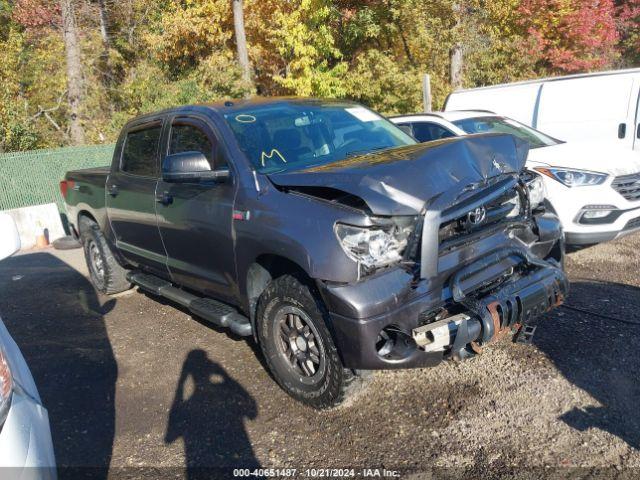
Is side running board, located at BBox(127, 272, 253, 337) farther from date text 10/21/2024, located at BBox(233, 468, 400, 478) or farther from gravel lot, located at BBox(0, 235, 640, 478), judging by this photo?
date text 10/21/2024, located at BBox(233, 468, 400, 478)

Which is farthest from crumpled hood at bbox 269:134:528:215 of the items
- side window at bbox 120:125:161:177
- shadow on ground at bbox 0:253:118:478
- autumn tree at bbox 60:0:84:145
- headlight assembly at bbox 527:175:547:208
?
autumn tree at bbox 60:0:84:145

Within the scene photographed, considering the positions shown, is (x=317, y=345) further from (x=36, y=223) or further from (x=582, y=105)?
(x=36, y=223)

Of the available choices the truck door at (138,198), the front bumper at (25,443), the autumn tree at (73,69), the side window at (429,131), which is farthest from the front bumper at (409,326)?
the autumn tree at (73,69)

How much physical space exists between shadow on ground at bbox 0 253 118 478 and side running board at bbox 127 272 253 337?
680 millimetres

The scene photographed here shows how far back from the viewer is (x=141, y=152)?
531 cm

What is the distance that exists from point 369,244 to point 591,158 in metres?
4.10

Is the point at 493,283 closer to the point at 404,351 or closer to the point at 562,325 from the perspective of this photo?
the point at 404,351

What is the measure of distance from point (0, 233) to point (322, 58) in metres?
19.1

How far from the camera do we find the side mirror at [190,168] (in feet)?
12.7

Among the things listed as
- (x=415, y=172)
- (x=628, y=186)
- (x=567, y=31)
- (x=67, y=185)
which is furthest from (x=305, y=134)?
(x=567, y=31)

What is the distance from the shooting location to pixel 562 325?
4.51 m

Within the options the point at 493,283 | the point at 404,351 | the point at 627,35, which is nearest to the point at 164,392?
the point at 404,351

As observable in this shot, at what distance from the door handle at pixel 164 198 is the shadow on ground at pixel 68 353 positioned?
1400 millimetres

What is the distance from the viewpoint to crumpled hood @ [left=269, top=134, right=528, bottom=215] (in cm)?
308
